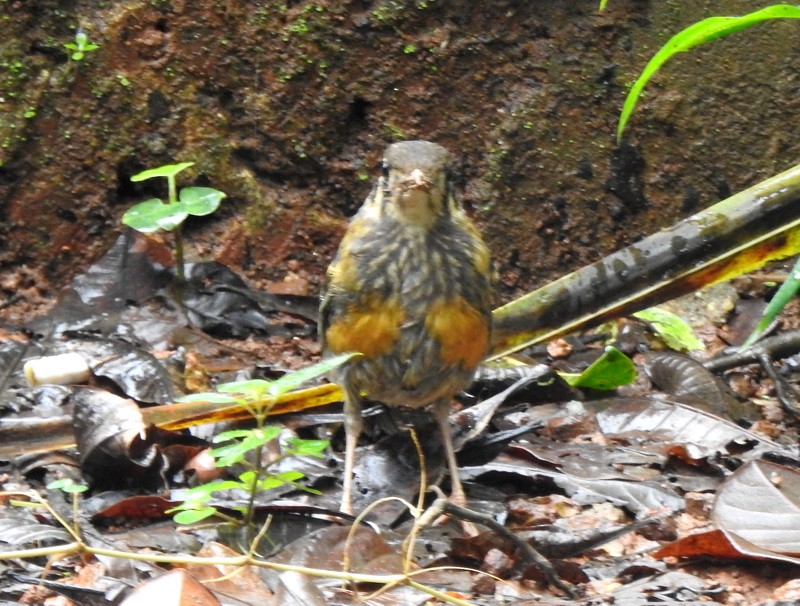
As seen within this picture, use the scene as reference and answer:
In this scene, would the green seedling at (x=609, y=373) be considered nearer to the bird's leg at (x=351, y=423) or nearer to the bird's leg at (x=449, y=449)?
the bird's leg at (x=449, y=449)

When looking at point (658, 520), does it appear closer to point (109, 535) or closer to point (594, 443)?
point (594, 443)

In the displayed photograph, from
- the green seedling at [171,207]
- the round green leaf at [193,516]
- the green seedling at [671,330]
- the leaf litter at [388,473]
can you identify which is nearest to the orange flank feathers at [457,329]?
the leaf litter at [388,473]

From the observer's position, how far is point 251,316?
16.8ft

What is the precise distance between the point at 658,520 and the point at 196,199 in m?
2.64

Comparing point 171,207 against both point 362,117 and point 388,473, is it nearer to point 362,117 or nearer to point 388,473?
point 362,117

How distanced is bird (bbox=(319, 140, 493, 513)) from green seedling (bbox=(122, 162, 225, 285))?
1.25 meters

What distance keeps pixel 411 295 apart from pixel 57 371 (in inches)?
60.5

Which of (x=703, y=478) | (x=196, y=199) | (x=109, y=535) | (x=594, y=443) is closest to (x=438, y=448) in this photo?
(x=594, y=443)

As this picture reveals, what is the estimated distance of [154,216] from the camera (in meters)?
4.84

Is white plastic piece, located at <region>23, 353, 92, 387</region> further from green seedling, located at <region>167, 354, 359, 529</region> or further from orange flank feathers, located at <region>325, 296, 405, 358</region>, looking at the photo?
green seedling, located at <region>167, 354, 359, 529</region>

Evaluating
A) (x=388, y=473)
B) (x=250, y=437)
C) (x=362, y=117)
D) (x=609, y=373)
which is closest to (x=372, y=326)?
(x=388, y=473)

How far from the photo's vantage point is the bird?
361 centimetres

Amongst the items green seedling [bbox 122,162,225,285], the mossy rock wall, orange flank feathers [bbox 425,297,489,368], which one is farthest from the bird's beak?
the mossy rock wall

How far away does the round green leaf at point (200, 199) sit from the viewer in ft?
16.0
